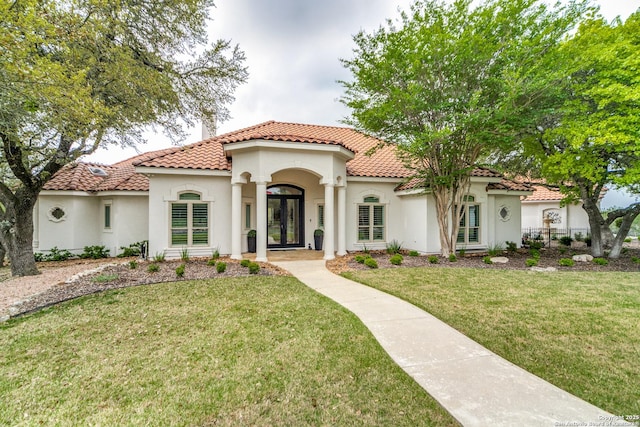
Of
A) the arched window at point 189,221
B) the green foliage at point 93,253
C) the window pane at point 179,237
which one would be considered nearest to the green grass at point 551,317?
the arched window at point 189,221

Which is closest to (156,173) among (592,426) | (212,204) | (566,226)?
(212,204)

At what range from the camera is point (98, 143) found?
8453mm

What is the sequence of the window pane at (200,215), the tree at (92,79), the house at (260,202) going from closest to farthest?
the tree at (92,79)
the house at (260,202)
the window pane at (200,215)

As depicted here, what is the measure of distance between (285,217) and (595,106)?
1370cm

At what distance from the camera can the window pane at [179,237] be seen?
12.0 meters

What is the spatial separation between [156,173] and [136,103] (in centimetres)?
473

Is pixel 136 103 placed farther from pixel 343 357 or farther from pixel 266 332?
pixel 343 357

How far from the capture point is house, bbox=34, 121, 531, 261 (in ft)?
38.1

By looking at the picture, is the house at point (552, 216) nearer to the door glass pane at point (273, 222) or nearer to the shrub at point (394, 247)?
the shrub at point (394, 247)

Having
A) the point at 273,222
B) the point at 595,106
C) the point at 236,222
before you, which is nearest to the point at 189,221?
the point at 236,222

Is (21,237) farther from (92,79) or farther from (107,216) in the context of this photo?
(92,79)

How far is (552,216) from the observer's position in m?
23.3

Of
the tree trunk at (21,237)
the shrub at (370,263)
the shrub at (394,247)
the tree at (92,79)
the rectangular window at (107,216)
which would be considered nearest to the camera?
the tree at (92,79)

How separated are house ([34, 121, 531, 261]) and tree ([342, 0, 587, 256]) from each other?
2050 mm
